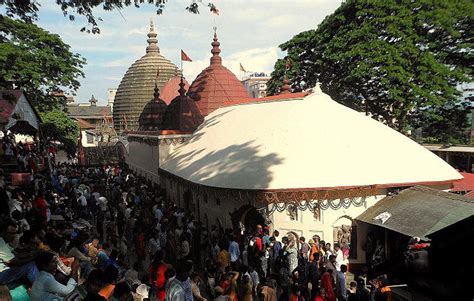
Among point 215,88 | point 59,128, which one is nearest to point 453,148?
point 215,88

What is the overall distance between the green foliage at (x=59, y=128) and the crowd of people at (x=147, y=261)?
43.7 feet

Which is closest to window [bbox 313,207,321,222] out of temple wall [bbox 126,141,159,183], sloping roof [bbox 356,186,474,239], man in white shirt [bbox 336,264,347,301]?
sloping roof [bbox 356,186,474,239]

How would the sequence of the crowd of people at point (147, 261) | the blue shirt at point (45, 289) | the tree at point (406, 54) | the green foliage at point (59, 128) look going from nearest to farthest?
1. the blue shirt at point (45, 289)
2. the crowd of people at point (147, 261)
3. the tree at point (406, 54)
4. the green foliage at point (59, 128)

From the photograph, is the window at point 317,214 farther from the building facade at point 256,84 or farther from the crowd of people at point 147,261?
the building facade at point 256,84

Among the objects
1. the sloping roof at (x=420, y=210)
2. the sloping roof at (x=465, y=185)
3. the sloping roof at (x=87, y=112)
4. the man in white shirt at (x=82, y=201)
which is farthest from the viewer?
the sloping roof at (x=87, y=112)

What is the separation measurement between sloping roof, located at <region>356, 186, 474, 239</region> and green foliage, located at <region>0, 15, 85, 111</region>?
74.5 ft

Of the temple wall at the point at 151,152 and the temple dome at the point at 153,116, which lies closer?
the temple wall at the point at 151,152

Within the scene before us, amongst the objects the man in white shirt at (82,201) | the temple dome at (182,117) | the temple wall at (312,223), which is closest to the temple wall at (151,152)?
the temple dome at (182,117)

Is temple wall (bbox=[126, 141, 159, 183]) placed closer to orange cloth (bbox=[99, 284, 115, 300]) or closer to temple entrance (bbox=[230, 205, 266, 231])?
temple entrance (bbox=[230, 205, 266, 231])

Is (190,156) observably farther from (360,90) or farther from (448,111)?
(448,111)

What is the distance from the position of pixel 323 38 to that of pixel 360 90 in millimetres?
4108

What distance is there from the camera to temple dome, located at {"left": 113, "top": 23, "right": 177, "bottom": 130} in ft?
164

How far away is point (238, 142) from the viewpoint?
1745cm

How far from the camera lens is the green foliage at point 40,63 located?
28.2m
